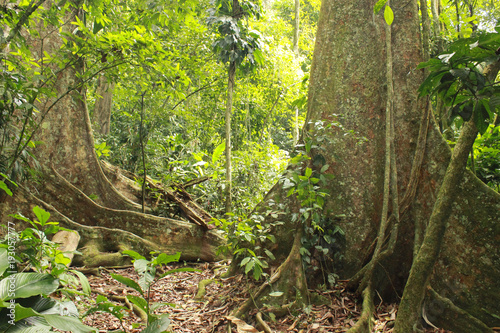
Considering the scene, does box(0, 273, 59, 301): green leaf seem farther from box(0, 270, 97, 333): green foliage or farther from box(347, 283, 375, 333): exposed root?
box(347, 283, 375, 333): exposed root

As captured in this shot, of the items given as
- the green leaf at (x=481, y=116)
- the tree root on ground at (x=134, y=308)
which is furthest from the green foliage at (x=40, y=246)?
the green leaf at (x=481, y=116)

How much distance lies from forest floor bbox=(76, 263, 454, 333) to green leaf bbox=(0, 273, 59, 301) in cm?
56

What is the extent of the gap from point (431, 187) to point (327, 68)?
1.69 metres

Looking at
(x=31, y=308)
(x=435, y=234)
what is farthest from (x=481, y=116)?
(x=31, y=308)

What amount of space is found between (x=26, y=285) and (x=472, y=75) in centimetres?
232

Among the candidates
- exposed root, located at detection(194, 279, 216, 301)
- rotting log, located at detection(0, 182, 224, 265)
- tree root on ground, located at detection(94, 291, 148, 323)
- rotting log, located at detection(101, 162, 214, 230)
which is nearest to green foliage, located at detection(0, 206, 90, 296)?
tree root on ground, located at detection(94, 291, 148, 323)

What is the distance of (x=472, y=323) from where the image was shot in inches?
85.5

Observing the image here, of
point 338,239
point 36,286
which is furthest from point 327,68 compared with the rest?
point 36,286

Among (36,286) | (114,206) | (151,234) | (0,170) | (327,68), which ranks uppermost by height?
(327,68)

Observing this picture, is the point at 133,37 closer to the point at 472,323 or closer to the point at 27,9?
the point at 27,9

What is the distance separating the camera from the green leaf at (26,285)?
1.28m

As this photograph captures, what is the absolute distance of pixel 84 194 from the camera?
14.3ft

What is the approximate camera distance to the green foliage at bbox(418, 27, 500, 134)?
1.44 m

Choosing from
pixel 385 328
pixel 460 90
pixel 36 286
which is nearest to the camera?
pixel 36 286
